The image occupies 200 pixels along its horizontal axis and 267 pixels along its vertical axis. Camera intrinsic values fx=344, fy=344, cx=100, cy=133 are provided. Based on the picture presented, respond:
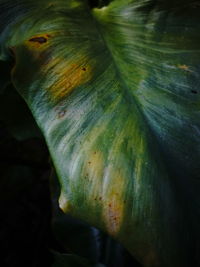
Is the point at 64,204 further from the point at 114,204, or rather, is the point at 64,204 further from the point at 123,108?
the point at 123,108

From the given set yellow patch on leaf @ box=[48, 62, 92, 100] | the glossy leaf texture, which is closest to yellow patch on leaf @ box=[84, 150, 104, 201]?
the glossy leaf texture

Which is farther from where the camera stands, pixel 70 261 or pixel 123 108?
pixel 70 261

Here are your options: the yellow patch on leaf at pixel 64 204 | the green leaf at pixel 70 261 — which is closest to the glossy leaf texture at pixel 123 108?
the yellow patch on leaf at pixel 64 204

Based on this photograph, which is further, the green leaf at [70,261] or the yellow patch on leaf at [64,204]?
the green leaf at [70,261]

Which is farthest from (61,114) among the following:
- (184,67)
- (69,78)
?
(184,67)

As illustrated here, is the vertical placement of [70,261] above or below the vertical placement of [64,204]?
below

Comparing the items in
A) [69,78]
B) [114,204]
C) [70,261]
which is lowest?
[70,261]

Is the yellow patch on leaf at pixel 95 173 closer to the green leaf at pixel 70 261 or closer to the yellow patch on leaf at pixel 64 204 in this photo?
the yellow patch on leaf at pixel 64 204

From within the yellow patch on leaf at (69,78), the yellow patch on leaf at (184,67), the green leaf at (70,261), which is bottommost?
the green leaf at (70,261)
